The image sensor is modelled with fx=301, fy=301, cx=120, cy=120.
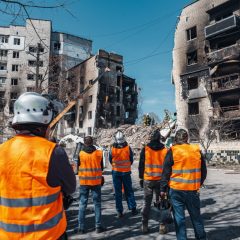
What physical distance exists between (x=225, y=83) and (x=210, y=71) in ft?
8.33

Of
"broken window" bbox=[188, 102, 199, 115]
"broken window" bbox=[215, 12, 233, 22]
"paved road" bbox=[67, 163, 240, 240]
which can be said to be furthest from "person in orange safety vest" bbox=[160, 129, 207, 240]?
"broken window" bbox=[215, 12, 233, 22]

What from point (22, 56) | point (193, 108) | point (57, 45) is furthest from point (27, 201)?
point (22, 56)

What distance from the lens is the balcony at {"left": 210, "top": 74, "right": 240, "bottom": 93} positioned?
3140 cm

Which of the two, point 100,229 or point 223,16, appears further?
point 223,16

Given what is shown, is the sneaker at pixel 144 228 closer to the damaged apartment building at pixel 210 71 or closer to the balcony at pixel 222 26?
the damaged apartment building at pixel 210 71

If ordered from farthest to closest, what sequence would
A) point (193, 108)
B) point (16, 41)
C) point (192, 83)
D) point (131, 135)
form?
1. point (16, 41)
2. point (131, 135)
3. point (192, 83)
4. point (193, 108)

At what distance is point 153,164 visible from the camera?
6.14 metres

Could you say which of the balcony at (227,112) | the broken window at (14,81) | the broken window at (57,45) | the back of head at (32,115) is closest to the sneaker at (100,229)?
the back of head at (32,115)

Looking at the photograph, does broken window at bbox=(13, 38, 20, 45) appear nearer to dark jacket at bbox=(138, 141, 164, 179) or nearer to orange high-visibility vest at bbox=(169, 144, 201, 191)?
dark jacket at bbox=(138, 141, 164, 179)

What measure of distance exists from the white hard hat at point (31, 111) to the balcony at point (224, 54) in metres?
32.1

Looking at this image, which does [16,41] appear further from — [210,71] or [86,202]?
[86,202]

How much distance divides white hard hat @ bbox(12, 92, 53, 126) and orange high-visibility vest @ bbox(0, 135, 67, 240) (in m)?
0.21

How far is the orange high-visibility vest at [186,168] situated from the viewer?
4.61 meters

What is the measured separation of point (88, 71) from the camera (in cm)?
4881
